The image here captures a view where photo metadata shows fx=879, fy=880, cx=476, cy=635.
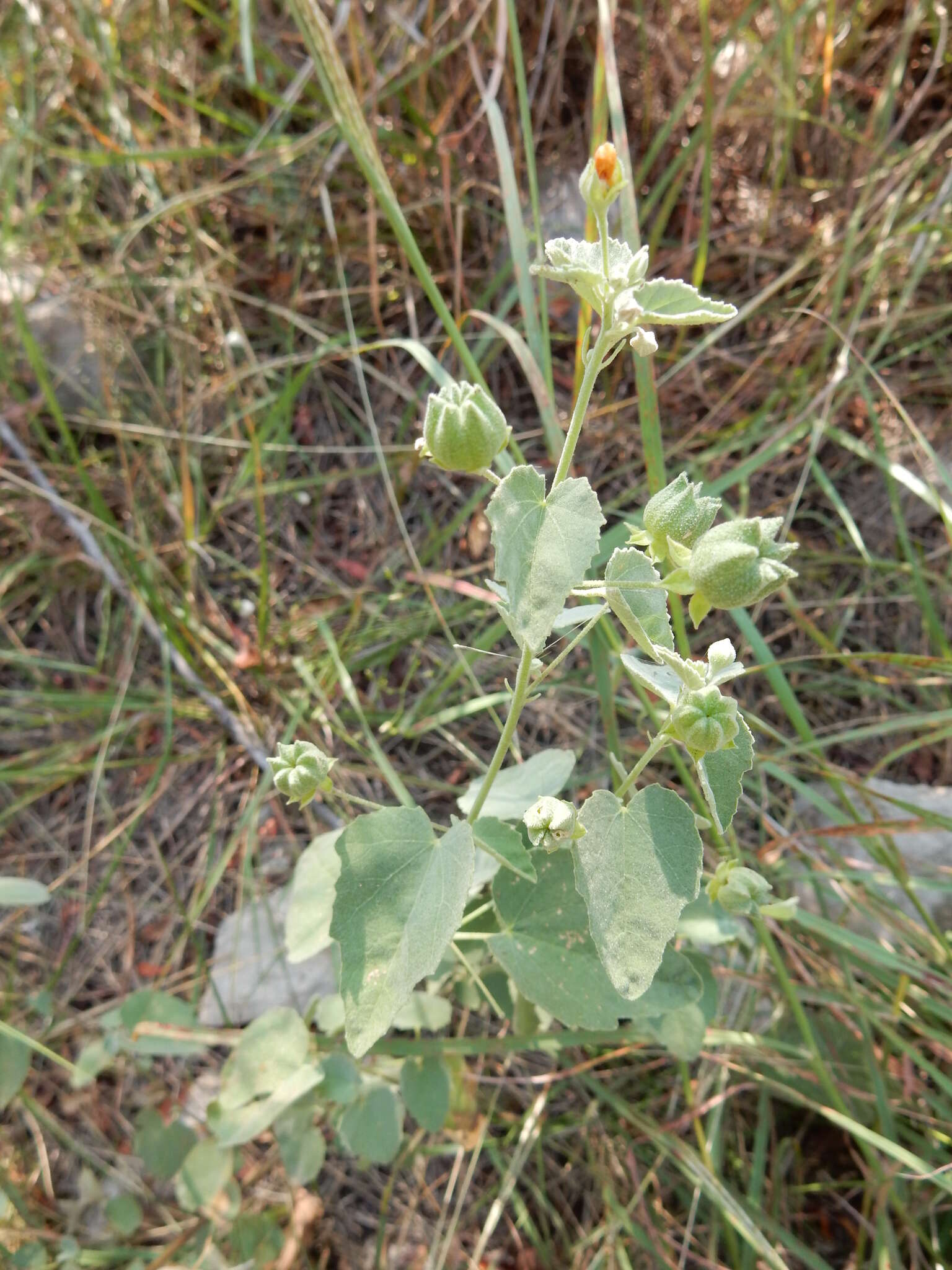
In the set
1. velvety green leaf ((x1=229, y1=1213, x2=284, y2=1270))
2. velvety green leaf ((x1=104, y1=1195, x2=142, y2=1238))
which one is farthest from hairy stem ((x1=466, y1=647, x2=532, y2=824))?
velvety green leaf ((x1=104, y1=1195, x2=142, y2=1238))

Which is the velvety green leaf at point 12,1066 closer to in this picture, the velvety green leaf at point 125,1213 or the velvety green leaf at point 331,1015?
the velvety green leaf at point 125,1213

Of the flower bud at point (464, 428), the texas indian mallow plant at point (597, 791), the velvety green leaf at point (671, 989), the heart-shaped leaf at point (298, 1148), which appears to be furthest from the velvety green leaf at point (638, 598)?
the heart-shaped leaf at point (298, 1148)

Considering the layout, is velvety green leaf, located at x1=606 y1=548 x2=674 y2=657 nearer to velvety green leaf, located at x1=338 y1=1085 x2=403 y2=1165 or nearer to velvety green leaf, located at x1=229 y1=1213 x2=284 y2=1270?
velvety green leaf, located at x1=338 y1=1085 x2=403 y2=1165

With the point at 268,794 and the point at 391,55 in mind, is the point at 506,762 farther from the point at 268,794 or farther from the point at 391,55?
the point at 391,55

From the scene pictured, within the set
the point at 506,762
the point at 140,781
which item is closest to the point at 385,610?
the point at 506,762

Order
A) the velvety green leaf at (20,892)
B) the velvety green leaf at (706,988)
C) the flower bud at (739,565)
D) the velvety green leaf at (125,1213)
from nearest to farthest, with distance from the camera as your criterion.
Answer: the flower bud at (739,565)
the velvety green leaf at (706,988)
the velvety green leaf at (20,892)
the velvety green leaf at (125,1213)

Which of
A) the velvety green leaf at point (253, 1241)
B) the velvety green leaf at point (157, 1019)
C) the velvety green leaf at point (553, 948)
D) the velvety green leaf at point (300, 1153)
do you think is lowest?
the velvety green leaf at point (253, 1241)
